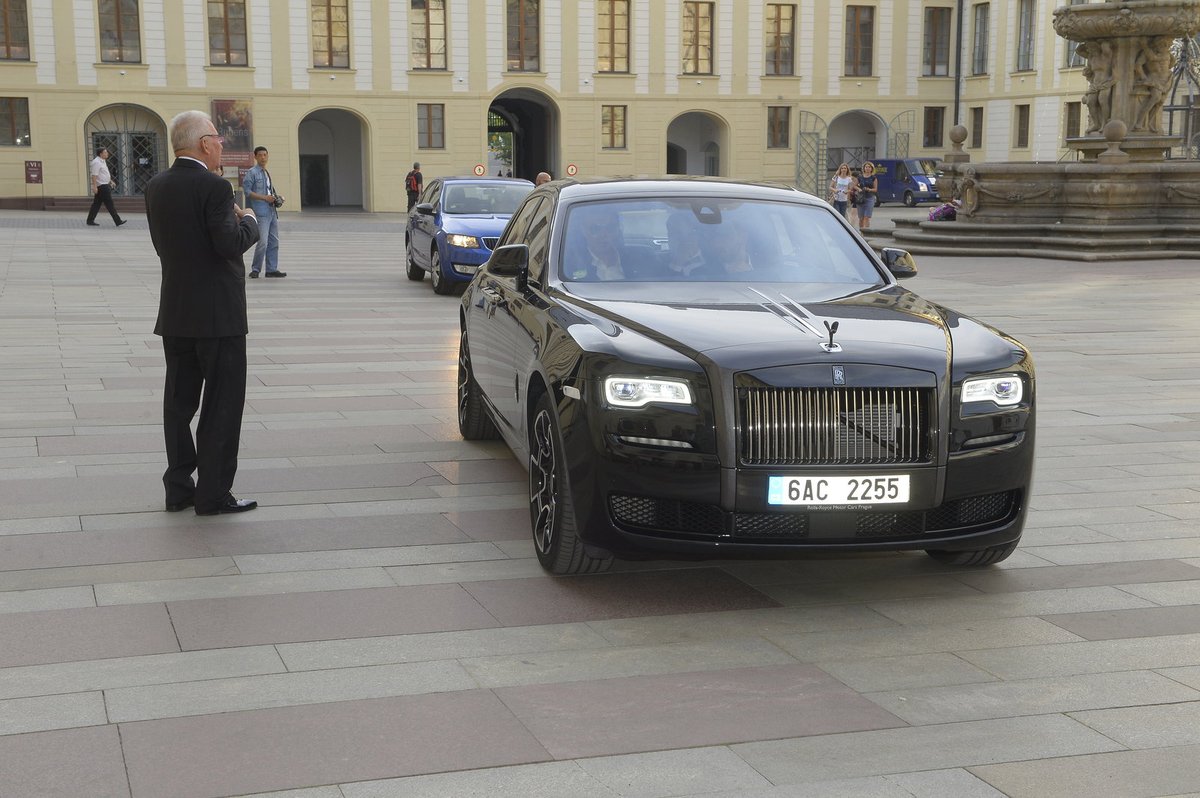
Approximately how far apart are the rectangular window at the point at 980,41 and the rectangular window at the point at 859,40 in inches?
162

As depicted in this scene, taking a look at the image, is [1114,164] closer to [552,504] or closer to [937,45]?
[552,504]

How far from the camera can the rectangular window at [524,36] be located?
49.6 meters

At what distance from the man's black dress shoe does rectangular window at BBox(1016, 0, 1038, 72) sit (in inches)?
1978

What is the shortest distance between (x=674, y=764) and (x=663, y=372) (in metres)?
1.69

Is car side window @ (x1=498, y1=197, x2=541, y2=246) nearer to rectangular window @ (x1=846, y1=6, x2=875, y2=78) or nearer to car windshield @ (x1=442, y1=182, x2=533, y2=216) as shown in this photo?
car windshield @ (x1=442, y1=182, x2=533, y2=216)

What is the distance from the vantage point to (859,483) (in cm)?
515

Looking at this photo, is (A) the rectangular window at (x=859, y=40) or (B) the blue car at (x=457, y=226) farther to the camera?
(A) the rectangular window at (x=859, y=40)

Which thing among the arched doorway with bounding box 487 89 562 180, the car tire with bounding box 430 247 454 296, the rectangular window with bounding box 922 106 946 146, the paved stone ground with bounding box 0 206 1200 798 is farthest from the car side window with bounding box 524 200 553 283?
the rectangular window with bounding box 922 106 946 146

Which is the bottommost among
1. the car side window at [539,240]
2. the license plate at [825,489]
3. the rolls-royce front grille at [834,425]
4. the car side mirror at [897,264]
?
the license plate at [825,489]

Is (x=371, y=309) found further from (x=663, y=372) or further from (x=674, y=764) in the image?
(x=674, y=764)

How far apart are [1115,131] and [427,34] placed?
93.0 feet

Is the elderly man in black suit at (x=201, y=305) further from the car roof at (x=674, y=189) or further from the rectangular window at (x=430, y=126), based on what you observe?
the rectangular window at (x=430, y=126)

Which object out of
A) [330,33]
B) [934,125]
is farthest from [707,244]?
[934,125]

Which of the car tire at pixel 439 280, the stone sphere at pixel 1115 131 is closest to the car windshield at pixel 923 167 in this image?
the stone sphere at pixel 1115 131
